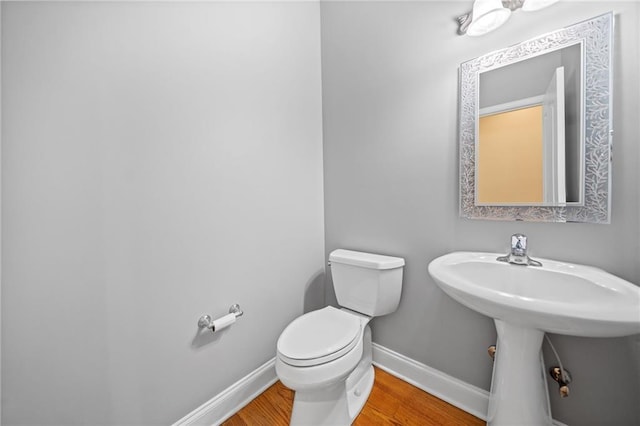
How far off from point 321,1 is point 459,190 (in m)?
1.60

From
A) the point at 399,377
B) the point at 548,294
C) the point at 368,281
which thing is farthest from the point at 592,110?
the point at 399,377

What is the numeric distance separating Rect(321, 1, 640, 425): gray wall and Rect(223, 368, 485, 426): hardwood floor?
17 cm

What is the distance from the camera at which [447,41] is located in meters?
1.15

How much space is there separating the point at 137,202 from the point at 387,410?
1467 millimetres

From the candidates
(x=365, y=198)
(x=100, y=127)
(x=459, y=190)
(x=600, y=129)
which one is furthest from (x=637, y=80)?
(x=100, y=127)

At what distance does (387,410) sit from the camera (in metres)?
1.17

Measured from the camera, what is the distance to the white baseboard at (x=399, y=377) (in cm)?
108

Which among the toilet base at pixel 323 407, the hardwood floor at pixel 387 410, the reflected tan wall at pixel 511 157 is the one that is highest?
the reflected tan wall at pixel 511 157

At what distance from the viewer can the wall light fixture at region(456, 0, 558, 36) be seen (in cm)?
92

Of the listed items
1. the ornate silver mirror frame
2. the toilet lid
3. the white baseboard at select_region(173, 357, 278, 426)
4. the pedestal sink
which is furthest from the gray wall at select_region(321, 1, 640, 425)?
the white baseboard at select_region(173, 357, 278, 426)

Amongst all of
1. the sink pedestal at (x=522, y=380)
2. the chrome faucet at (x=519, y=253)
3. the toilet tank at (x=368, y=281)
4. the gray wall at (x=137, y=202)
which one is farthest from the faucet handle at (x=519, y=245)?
the gray wall at (x=137, y=202)

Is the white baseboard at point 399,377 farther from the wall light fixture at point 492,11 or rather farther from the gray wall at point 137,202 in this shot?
the wall light fixture at point 492,11

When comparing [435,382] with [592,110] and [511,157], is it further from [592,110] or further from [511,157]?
[592,110]

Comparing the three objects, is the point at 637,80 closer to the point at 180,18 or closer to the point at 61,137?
the point at 180,18
